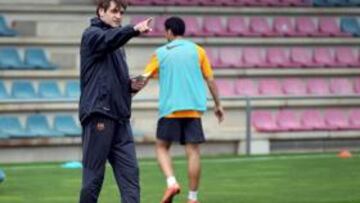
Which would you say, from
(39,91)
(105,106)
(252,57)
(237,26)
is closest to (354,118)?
(252,57)

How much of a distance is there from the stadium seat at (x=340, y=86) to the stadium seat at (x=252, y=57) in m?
1.53

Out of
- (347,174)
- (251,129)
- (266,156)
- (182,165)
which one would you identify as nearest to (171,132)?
(347,174)

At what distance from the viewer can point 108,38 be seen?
9.22 m

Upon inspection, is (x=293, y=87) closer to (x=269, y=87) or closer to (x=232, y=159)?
(x=269, y=87)

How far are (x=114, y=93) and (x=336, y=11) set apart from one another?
60.9 feet

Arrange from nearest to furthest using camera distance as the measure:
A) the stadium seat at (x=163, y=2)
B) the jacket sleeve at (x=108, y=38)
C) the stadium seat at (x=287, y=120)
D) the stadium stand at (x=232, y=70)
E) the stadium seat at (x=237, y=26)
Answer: the jacket sleeve at (x=108, y=38)
the stadium stand at (x=232, y=70)
the stadium seat at (x=287, y=120)
the stadium seat at (x=237, y=26)
the stadium seat at (x=163, y=2)

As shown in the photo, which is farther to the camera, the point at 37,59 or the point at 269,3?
the point at 269,3

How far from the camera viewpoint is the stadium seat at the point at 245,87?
2394 cm

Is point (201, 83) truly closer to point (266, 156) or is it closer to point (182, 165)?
point (182, 165)

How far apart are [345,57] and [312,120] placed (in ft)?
8.72

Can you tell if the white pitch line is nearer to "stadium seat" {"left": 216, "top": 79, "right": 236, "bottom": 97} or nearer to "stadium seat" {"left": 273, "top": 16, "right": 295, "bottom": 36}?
"stadium seat" {"left": 216, "top": 79, "right": 236, "bottom": 97}

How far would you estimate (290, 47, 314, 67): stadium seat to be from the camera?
25.5m

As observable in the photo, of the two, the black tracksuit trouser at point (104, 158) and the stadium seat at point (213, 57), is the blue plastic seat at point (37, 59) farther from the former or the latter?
the black tracksuit trouser at point (104, 158)

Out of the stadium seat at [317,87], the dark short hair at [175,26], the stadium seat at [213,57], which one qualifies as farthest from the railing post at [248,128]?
the dark short hair at [175,26]
